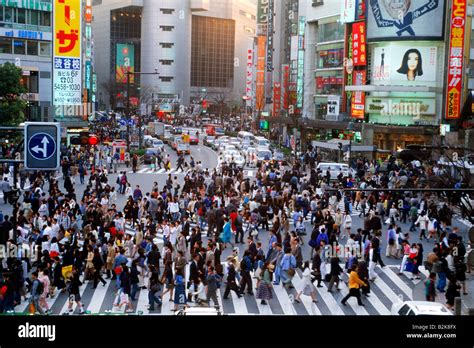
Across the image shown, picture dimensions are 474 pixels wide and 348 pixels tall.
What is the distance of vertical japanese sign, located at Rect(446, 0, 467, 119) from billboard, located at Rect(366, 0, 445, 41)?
11.8 ft

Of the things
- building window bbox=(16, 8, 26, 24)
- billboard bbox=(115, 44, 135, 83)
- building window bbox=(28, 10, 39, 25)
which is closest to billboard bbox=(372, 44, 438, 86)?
building window bbox=(28, 10, 39, 25)

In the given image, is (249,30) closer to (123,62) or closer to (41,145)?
(123,62)

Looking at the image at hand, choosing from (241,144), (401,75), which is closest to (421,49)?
(401,75)

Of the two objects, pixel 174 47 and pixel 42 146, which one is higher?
pixel 174 47

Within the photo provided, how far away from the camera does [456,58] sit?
44938 millimetres

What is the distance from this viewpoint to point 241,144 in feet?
168

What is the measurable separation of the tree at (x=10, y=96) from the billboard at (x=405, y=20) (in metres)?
27.4

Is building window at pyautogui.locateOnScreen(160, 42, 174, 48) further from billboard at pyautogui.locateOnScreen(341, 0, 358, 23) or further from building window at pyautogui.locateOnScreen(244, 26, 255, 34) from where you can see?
billboard at pyautogui.locateOnScreen(341, 0, 358, 23)

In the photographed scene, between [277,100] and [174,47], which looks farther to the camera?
[174,47]

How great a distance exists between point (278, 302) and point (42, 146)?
28.0 ft

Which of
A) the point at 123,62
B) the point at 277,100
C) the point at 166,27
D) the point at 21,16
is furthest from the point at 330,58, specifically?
the point at 166,27

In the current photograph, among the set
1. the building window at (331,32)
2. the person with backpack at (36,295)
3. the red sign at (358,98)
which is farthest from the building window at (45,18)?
the person with backpack at (36,295)

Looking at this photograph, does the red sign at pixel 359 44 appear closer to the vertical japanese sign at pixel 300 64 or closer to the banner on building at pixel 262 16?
the vertical japanese sign at pixel 300 64

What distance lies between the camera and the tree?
34125mm
